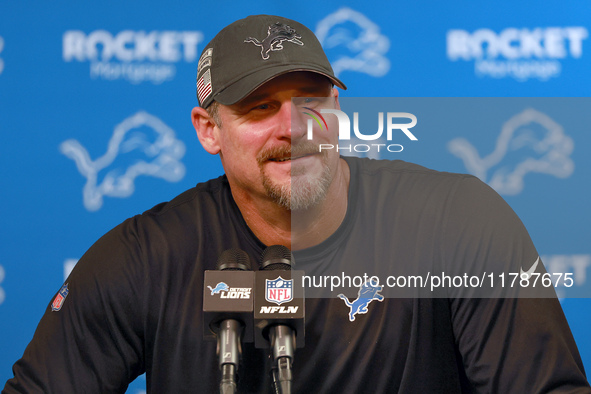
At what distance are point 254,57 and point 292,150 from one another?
19 cm

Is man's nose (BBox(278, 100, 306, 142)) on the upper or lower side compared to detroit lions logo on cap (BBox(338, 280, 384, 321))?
upper

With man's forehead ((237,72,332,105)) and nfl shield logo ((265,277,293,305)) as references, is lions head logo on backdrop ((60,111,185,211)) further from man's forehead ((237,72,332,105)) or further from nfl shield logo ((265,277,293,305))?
nfl shield logo ((265,277,293,305))

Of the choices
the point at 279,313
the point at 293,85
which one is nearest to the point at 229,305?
the point at 279,313

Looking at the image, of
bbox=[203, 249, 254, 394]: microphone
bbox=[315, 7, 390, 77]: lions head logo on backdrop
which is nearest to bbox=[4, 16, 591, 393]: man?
bbox=[203, 249, 254, 394]: microphone

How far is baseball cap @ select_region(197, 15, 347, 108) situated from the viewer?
3.91 feet

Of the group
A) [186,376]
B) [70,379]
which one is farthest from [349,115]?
[70,379]

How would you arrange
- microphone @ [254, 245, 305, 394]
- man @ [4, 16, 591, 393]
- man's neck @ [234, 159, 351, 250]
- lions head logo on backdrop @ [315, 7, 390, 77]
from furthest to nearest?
lions head logo on backdrop @ [315, 7, 390, 77], man's neck @ [234, 159, 351, 250], man @ [4, 16, 591, 393], microphone @ [254, 245, 305, 394]

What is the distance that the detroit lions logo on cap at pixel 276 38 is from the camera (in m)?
1.22

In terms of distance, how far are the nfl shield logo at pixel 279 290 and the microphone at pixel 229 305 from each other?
0.07ft

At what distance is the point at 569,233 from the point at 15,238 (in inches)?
54.9

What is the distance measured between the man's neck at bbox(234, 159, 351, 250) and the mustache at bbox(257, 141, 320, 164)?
0.10m

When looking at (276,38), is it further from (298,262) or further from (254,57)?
(298,262)

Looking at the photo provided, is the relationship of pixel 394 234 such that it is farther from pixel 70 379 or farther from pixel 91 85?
pixel 91 85

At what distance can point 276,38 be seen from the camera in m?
1.24
